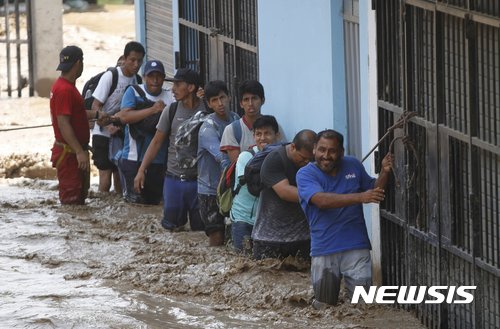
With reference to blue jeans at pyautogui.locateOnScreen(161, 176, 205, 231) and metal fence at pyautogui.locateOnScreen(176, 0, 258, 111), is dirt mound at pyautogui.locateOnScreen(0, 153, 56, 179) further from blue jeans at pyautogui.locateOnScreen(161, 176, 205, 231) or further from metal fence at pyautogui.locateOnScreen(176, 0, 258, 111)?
blue jeans at pyautogui.locateOnScreen(161, 176, 205, 231)

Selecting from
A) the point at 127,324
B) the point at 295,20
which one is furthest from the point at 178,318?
the point at 295,20

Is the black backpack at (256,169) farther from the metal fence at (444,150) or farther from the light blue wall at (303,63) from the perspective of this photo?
the metal fence at (444,150)

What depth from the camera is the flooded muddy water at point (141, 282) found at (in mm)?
8875

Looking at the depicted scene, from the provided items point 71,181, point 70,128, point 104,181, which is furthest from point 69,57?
point 104,181

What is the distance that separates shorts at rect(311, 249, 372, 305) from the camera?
8.64 meters

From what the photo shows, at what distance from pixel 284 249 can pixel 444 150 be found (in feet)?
7.69

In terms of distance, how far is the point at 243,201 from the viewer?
412 inches

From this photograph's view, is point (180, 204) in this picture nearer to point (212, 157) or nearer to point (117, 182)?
point (212, 157)

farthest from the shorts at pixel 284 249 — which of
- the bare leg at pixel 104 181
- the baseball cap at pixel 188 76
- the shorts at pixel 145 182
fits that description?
the bare leg at pixel 104 181

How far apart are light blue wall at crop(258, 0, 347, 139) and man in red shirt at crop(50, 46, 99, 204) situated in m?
2.15

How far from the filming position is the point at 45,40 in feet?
69.4

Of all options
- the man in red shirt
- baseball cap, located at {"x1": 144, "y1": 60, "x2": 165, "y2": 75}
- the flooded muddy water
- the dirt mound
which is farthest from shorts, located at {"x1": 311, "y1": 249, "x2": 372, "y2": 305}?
the dirt mound

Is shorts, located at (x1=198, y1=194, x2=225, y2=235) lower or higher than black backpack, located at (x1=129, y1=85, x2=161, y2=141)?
lower

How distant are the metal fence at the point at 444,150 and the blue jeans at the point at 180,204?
3138 mm
